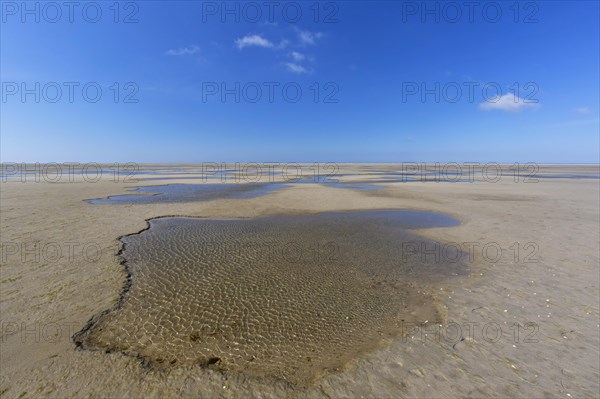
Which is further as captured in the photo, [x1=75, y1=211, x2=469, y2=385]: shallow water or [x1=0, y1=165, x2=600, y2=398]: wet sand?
[x1=75, y1=211, x2=469, y2=385]: shallow water

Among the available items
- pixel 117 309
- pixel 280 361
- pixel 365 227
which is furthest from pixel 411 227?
pixel 117 309

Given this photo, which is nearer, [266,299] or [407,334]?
[407,334]

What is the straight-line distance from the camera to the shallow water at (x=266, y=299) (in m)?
5.06

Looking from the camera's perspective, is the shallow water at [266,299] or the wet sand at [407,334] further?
the shallow water at [266,299]

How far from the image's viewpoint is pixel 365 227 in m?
14.1

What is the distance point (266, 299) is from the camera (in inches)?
275

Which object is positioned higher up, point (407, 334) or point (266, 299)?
point (266, 299)

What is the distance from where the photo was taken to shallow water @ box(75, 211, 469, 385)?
5059 millimetres

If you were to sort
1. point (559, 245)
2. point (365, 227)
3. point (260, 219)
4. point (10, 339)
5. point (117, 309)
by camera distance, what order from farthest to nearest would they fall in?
1. point (260, 219)
2. point (365, 227)
3. point (559, 245)
4. point (117, 309)
5. point (10, 339)

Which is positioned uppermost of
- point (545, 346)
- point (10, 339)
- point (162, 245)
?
point (162, 245)

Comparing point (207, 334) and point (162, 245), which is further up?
point (162, 245)

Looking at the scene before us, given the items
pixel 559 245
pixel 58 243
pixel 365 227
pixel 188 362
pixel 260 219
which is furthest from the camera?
pixel 260 219

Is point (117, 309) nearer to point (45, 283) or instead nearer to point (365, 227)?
point (45, 283)

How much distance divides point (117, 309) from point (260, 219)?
9569 mm
